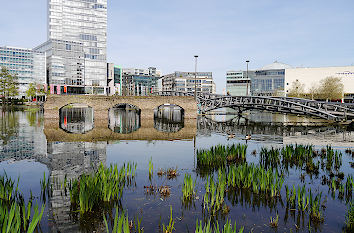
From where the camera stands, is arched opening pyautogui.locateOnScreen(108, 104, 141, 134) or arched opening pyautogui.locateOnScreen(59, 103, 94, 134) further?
arched opening pyautogui.locateOnScreen(108, 104, 141, 134)

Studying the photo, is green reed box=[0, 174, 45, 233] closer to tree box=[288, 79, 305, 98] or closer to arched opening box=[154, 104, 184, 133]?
arched opening box=[154, 104, 184, 133]

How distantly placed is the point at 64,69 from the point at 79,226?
12390 cm

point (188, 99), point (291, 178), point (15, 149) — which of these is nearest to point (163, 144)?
point (15, 149)

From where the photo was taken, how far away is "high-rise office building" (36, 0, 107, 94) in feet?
396

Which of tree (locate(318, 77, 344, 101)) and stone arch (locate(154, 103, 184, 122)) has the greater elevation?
tree (locate(318, 77, 344, 101))

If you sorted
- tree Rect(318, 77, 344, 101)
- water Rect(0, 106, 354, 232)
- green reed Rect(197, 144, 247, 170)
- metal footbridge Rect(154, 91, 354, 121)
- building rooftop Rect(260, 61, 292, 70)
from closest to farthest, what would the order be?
water Rect(0, 106, 354, 232) → green reed Rect(197, 144, 247, 170) → metal footbridge Rect(154, 91, 354, 121) → tree Rect(318, 77, 344, 101) → building rooftop Rect(260, 61, 292, 70)

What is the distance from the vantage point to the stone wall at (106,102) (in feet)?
163

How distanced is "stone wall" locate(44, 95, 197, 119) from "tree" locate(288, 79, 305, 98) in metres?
Answer: 72.3

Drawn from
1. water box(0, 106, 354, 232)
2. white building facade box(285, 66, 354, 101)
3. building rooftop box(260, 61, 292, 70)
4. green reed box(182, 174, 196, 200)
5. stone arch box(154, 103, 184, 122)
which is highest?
building rooftop box(260, 61, 292, 70)

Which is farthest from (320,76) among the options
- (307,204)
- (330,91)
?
(307,204)

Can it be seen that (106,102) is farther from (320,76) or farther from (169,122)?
→ (320,76)

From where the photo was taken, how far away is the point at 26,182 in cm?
1289

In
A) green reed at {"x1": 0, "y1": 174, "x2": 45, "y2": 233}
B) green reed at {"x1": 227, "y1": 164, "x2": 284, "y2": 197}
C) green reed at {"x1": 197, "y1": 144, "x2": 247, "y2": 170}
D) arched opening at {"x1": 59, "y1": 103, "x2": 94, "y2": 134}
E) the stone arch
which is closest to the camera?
green reed at {"x1": 0, "y1": 174, "x2": 45, "y2": 233}

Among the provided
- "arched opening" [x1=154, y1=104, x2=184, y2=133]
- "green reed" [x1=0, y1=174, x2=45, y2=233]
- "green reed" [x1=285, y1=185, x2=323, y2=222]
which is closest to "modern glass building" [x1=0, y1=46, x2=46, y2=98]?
"arched opening" [x1=154, y1=104, x2=184, y2=133]
